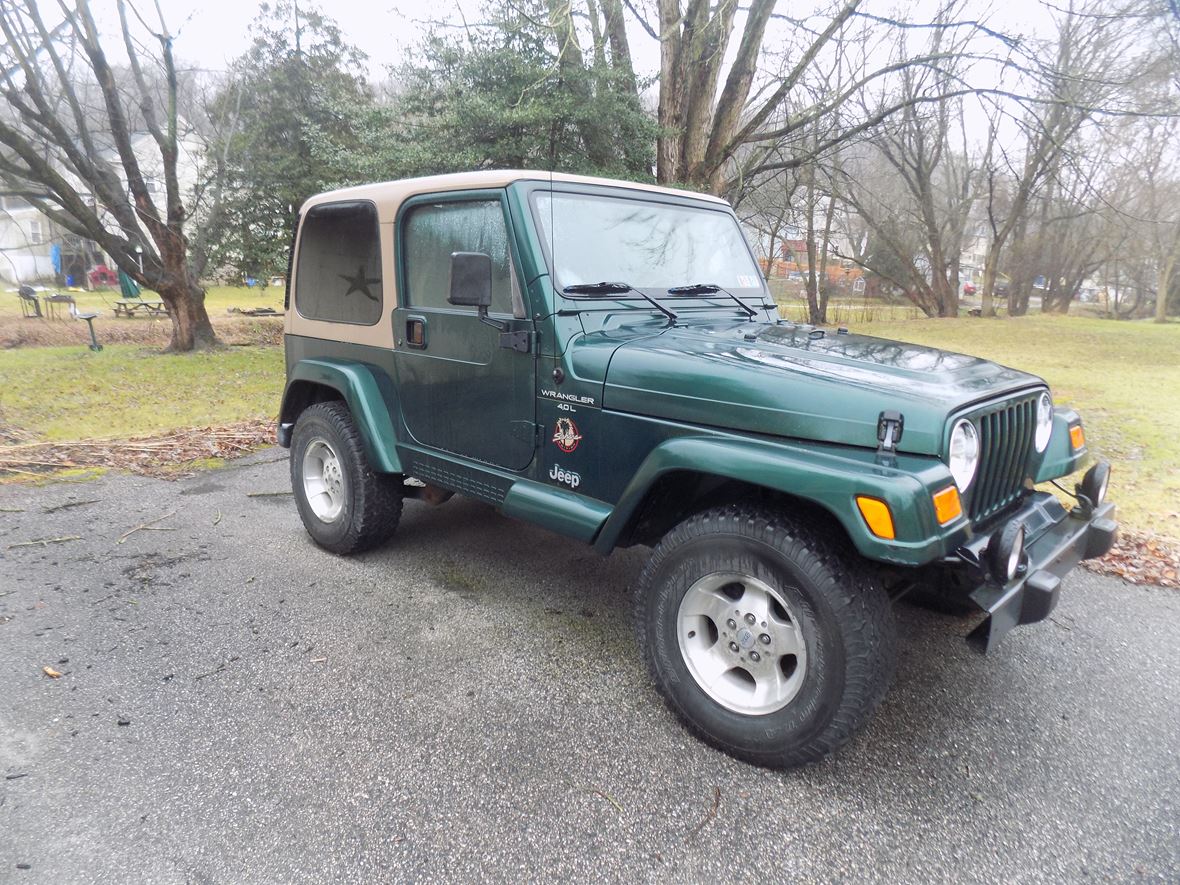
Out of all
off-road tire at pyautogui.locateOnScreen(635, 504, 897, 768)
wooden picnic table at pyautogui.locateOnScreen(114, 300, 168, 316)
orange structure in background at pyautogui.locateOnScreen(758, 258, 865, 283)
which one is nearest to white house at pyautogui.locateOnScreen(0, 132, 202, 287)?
wooden picnic table at pyautogui.locateOnScreen(114, 300, 168, 316)

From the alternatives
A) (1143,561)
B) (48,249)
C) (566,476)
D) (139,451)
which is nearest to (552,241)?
(566,476)

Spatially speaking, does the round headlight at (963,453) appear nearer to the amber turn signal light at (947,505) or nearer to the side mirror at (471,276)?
the amber turn signal light at (947,505)

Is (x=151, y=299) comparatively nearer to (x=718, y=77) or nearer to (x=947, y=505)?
(x=718, y=77)

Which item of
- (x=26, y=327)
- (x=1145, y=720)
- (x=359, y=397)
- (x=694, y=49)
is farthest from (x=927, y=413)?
(x=26, y=327)

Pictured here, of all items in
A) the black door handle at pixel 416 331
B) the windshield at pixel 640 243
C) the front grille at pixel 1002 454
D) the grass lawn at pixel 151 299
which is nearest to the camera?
the front grille at pixel 1002 454

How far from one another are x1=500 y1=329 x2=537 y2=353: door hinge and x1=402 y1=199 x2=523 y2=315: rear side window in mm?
112

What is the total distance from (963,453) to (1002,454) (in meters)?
0.36

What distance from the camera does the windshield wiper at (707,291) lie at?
327cm

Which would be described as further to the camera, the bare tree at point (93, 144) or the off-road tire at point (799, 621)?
the bare tree at point (93, 144)

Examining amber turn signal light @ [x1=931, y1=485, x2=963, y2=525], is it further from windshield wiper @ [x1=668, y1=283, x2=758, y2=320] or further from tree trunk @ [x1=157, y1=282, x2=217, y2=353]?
tree trunk @ [x1=157, y1=282, x2=217, y2=353]

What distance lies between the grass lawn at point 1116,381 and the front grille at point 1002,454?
2771 mm

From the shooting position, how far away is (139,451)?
6238mm

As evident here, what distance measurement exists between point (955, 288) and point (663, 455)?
25.9 m

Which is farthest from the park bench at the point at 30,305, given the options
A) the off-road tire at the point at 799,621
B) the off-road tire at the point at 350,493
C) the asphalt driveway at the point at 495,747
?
the off-road tire at the point at 799,621
